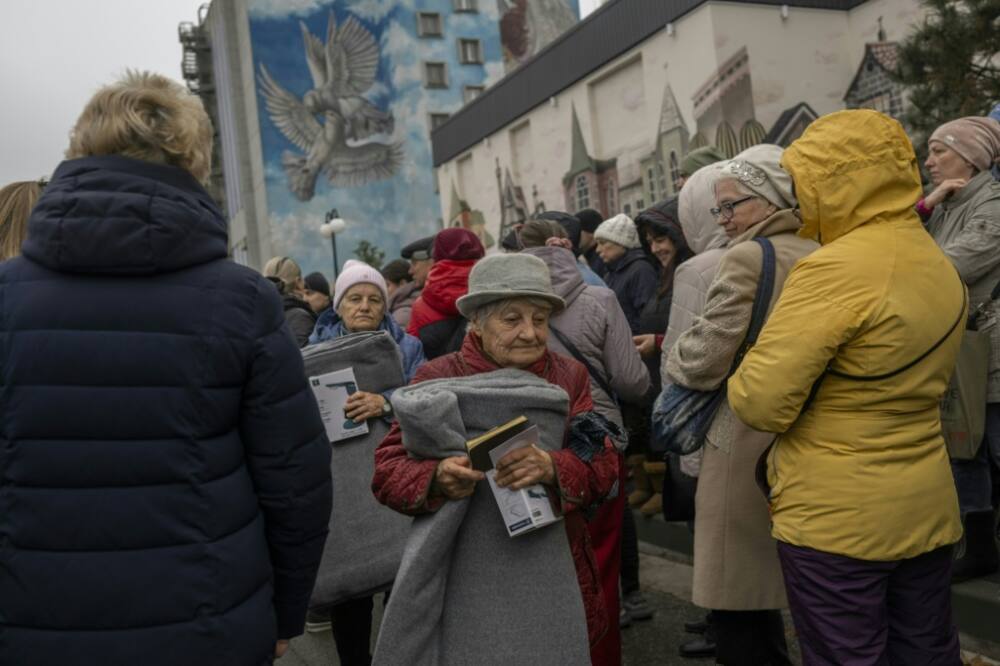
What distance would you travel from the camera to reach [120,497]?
6.70 feet

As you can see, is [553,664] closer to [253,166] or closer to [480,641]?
[480,641]

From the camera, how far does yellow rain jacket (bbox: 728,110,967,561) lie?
2557 mm

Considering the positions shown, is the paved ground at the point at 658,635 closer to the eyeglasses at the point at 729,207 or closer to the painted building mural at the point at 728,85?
the eyeglasses at the point at 729,207

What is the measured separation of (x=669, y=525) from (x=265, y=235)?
53272 mm

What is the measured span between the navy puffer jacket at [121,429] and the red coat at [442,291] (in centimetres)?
289

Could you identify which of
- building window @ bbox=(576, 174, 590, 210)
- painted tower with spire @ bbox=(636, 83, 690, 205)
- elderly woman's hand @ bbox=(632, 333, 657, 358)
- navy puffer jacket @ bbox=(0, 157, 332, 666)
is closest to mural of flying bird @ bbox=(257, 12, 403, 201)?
building window @ bbox=(576, 174, 590, 210)

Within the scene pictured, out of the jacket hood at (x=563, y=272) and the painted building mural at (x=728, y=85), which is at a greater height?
the painted building mural at (x=728, y=85)

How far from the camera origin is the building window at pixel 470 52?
56562mm

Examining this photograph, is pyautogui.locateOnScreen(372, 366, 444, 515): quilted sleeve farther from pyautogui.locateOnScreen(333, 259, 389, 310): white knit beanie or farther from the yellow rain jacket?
pyautogui.locateOnScreen(333, 259, 389, 310): white knit beanie

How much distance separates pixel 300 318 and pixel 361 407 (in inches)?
64.5

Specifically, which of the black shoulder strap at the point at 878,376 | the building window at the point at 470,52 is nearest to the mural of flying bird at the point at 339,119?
the building window at the point at 470,52

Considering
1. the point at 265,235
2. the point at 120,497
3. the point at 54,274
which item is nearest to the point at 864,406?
the point at 120,497

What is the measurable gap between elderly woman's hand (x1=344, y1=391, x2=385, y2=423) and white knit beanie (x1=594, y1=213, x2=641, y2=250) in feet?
8.92

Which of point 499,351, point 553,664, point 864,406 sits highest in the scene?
point 499,351
